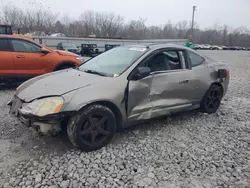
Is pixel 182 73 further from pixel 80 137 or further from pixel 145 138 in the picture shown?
pixel 80 137

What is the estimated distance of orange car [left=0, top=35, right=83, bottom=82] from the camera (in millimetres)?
5840

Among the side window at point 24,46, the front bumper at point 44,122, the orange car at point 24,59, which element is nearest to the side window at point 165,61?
the front bumper at point 44,122

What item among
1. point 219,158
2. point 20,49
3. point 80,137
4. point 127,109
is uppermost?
point 20,49

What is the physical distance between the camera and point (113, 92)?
3.01 metres

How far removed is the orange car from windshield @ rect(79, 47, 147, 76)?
2849 millimetres

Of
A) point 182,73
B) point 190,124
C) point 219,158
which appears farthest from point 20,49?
point 219,158

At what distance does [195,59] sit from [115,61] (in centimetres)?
171

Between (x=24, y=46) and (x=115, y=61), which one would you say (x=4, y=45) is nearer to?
(x=24, y=46)

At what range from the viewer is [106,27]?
2336 inches

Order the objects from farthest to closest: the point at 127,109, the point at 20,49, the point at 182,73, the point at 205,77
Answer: the point at 20,49 → the point at 205,77 → the point at 182,73 → the point at 127,109

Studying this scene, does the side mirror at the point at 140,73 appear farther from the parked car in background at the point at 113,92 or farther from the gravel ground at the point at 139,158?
the gravel ground at the point at 139,158

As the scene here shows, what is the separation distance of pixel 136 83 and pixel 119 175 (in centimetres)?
136

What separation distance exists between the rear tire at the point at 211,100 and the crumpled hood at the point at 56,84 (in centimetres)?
249

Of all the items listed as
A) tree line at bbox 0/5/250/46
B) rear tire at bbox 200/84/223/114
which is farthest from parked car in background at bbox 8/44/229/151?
tree line at bbox 0/5/250/46
